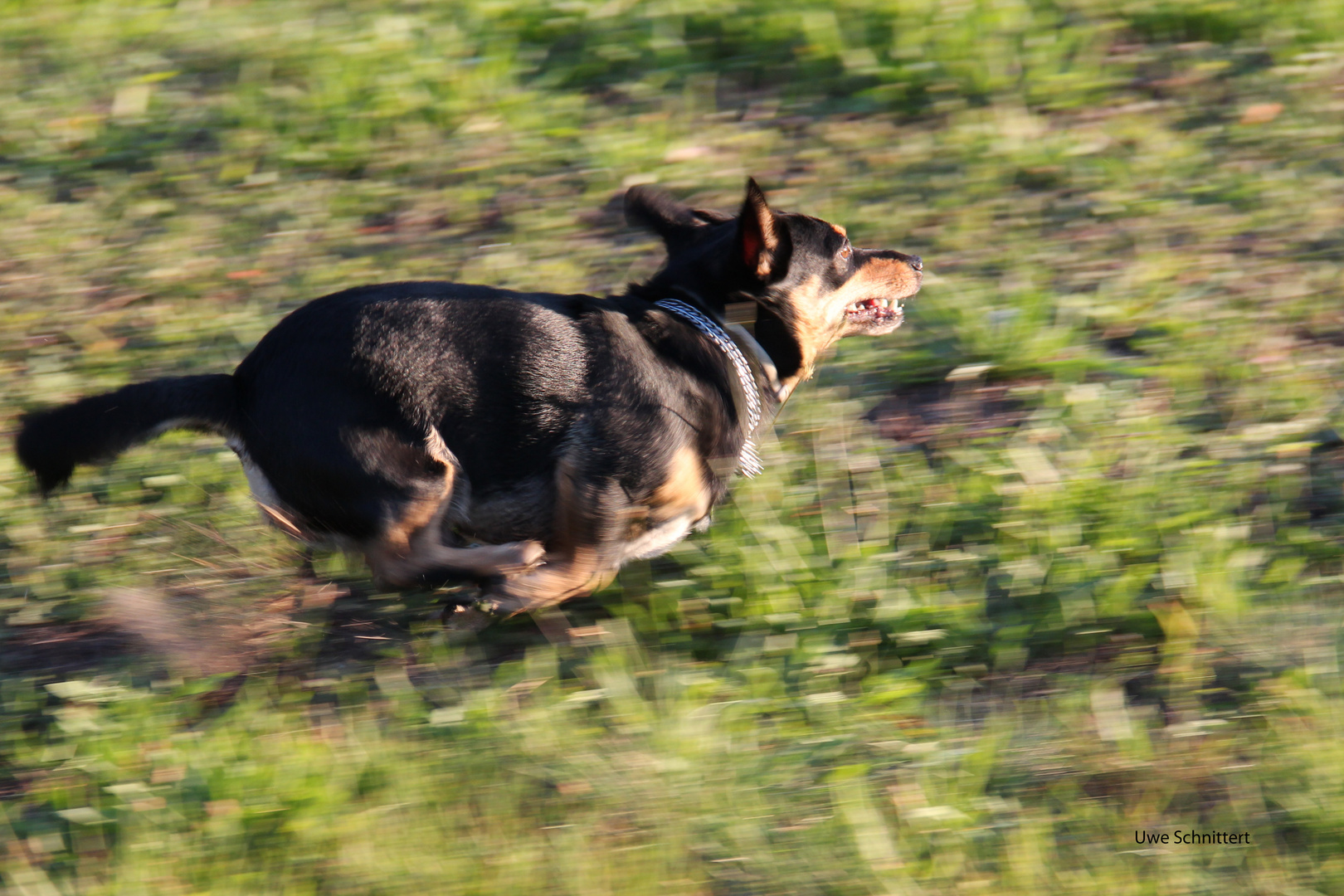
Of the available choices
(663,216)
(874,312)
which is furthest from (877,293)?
(663,216)

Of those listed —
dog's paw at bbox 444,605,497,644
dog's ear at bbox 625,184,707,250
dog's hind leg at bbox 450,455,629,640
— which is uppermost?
dog's ear at bbox 625,184,707,250

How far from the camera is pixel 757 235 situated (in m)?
3.61

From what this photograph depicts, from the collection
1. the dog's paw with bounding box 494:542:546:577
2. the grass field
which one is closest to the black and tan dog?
the dog's paw with bounding box 494:542:546:577

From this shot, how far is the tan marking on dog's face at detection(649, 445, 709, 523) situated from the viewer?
349 cm

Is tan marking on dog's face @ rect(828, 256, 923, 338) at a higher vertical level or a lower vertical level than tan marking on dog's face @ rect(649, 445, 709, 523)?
higher

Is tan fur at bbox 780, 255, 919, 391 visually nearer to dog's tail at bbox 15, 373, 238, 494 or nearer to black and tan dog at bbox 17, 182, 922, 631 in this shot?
black and tan dog at bbox 17, 182, 922, 631

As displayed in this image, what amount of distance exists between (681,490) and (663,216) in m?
1.16

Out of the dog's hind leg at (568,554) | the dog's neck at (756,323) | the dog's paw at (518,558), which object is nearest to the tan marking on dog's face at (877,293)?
the dog's neck at (756,323)

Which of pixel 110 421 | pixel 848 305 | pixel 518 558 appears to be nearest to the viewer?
pixel 110 421

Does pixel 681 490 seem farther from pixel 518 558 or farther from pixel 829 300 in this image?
pixel 829 300

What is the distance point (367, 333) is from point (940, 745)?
195 centimetres

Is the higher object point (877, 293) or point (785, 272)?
point (785, 272)

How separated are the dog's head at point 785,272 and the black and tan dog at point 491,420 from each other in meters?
0.01

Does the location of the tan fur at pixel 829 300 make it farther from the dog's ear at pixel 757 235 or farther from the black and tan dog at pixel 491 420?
the dog's ear at pixel 757 235
